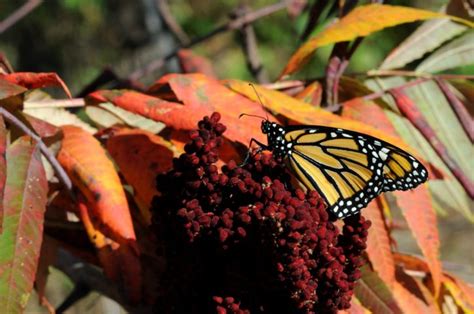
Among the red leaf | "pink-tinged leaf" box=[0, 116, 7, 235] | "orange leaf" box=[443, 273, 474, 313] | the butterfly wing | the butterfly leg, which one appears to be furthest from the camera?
the red leaf

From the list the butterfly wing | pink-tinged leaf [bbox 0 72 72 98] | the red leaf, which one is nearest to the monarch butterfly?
the butterfly wing

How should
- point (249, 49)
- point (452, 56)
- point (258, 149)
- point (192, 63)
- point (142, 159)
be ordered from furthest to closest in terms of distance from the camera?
1. point (249, 49)
2. point (192, 63)
3. point (452, 56)
4. point (142, 159)
5. point (258, 149)

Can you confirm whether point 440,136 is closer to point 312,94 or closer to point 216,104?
point 312,94

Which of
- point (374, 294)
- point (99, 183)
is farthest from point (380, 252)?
point (99, 183)

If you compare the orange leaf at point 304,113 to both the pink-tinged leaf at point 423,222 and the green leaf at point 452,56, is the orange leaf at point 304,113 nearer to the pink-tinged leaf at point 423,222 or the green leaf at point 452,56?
the pink-tinged leaf at point 423,222

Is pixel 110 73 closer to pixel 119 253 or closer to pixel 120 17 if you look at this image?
pixel 119 253

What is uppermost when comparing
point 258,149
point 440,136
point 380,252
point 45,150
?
point 45,150

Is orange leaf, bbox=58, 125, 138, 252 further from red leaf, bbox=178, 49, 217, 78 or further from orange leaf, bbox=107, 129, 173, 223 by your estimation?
red leaf, bbox=178, 49, 217, 78
